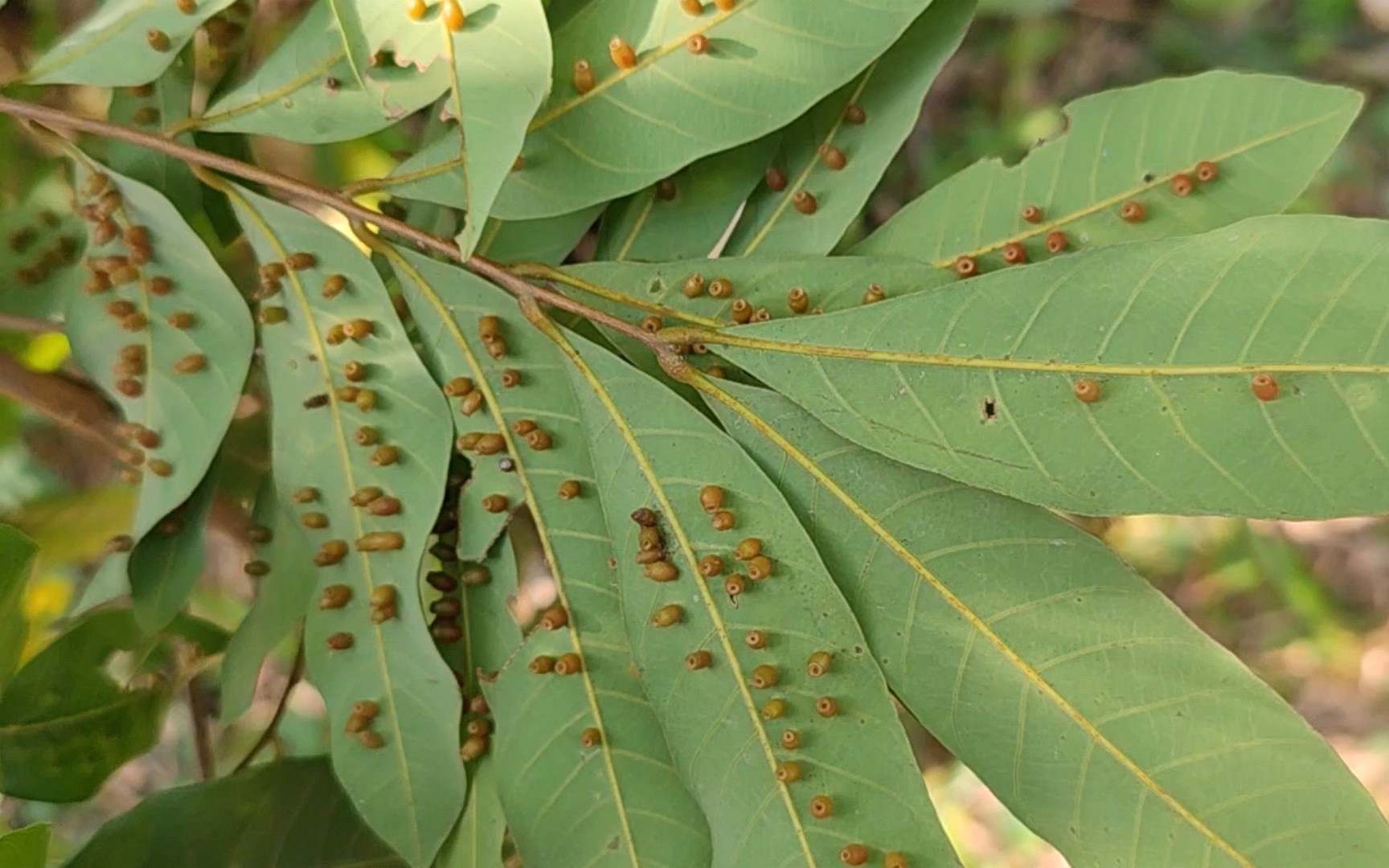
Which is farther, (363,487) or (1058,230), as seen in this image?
(363,487)

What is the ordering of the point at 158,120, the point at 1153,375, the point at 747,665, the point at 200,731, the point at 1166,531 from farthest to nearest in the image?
the point at 1166,531 → the point at 200,731 → the point at 158,120 → the point at 747,665 → the point at 1153,375

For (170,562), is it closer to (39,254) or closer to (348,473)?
(348,473)

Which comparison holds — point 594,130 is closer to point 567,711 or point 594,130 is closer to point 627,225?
point 627,225

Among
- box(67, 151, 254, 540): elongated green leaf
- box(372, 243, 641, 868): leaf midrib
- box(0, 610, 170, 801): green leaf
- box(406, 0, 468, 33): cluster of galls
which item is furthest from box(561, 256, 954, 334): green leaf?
box(0, 610, 170, 801): green leaf

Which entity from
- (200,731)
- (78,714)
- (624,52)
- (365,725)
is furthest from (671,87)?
(200,731)

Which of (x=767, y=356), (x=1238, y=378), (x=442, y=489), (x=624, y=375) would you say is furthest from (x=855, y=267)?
(x=442, y=489)

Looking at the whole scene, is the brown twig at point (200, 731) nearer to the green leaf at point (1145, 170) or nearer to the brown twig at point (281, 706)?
the brown twig at point (281, 706)
